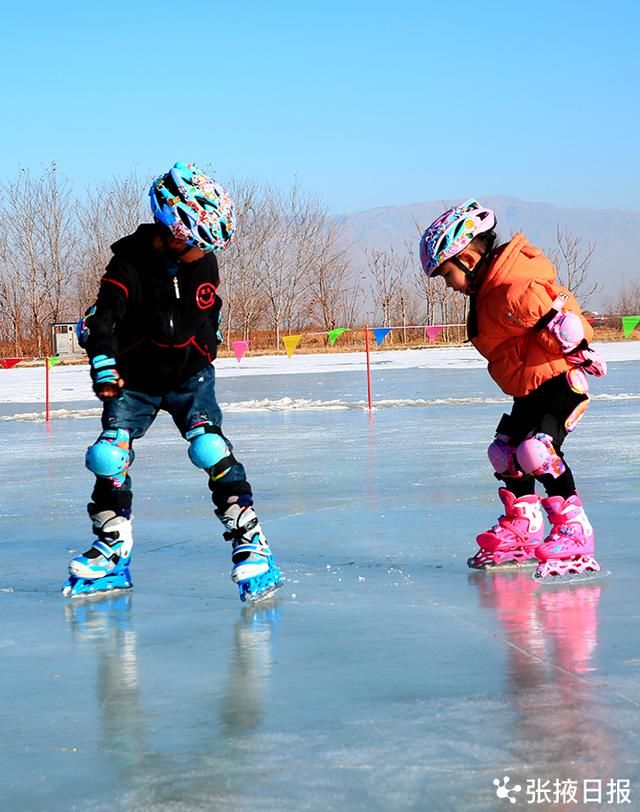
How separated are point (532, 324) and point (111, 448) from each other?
1.61m

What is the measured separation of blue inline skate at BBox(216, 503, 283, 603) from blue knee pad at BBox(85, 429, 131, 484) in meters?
0.40

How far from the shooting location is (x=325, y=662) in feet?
11.4

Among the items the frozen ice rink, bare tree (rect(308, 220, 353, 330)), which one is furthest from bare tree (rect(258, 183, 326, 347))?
the frozen ice rink

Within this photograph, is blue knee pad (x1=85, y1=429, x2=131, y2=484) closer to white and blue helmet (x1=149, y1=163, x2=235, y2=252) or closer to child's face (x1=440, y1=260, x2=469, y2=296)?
white and blue helmet (x1=149, y1=163, x2=235, y2=252)

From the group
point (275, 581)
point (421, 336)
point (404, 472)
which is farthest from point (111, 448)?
point (421, 336)

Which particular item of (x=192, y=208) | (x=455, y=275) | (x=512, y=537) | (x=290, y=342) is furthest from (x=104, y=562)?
(x=290, y=342)

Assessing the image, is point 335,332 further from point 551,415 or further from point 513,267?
point 513,267

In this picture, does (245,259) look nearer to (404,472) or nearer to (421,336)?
(421,336)

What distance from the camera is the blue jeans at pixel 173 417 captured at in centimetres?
461

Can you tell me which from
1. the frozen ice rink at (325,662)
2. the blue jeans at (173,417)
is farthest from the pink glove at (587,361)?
the blue jeans at (173,417)

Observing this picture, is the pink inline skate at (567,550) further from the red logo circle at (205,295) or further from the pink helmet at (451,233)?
the red logo circle at (205,295)

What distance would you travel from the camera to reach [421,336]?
60.7m

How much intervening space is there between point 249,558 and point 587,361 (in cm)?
148

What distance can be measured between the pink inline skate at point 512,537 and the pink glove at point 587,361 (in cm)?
59
